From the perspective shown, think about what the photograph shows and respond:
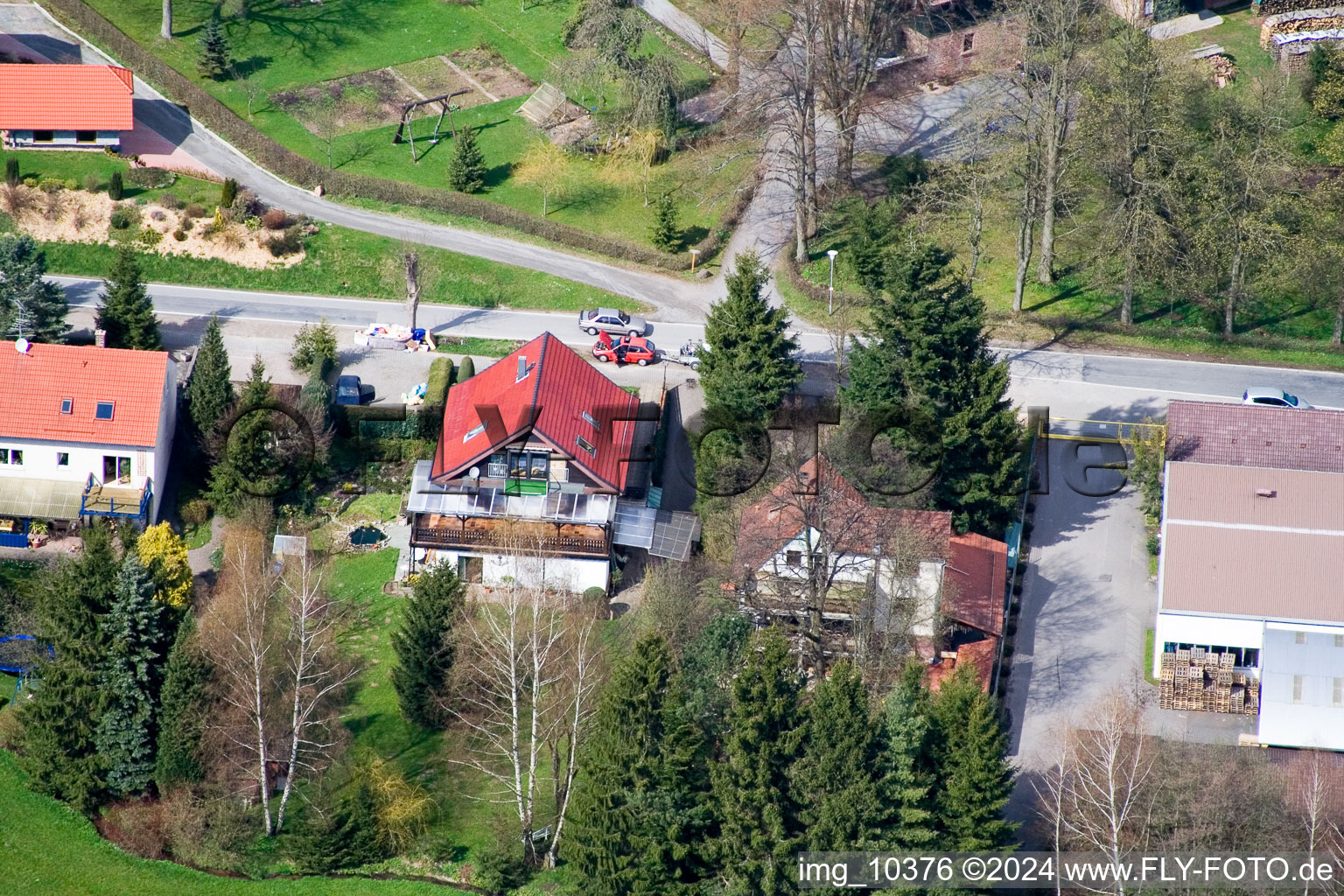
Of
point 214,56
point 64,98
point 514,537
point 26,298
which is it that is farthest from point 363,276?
point 514,537

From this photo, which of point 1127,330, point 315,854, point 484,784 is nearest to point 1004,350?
point 1127,330

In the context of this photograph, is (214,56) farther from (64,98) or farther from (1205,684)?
(1205,684)

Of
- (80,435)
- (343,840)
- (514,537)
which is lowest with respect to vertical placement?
(343,840)

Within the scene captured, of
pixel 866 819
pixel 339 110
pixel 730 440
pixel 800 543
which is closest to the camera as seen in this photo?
pixel 866 819

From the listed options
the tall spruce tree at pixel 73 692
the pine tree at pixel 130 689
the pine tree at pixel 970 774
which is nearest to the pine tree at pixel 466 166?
the tall spruce tree at pixel 73 692

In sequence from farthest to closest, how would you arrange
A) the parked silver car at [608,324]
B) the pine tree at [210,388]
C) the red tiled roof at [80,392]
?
the parked silver car at [608,324] → the pine tree at [210,388] → the red tiled roof at [80,392]

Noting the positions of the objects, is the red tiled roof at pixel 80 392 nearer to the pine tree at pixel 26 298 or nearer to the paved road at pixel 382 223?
the pine tree at pixel 26 298

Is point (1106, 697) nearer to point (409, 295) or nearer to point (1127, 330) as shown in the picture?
point (1127, 330)
